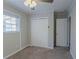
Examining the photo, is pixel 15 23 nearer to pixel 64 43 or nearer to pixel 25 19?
pixel 25 19

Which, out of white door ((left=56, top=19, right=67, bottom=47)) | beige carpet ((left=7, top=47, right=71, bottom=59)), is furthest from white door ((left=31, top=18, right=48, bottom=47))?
beige carpet ((left=7, top=47, right=71, bottom=59))

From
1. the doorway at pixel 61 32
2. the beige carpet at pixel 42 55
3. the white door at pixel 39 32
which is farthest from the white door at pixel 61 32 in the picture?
the beige carpet at pixel 42 55

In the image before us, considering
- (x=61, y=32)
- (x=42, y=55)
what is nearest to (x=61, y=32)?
(x=61, y=32)

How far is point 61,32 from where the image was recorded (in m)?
6.01

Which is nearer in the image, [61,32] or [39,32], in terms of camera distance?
[61,32]

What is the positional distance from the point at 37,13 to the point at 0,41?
17.8ft

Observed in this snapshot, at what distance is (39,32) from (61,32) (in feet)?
4.60

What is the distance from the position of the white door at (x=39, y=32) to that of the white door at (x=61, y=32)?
2.51 feet

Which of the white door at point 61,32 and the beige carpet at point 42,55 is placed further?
the white door at point 61,32

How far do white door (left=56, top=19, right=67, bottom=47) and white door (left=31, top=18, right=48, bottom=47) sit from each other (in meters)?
0.77

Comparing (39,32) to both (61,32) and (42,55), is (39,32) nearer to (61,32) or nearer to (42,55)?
(61,32)

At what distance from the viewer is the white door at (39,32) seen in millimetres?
5922

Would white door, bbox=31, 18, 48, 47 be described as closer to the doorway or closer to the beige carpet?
the doorway

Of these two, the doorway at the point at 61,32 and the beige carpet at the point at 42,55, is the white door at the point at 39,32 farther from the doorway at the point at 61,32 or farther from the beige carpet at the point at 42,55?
the beige carpet at the point at 42,55
